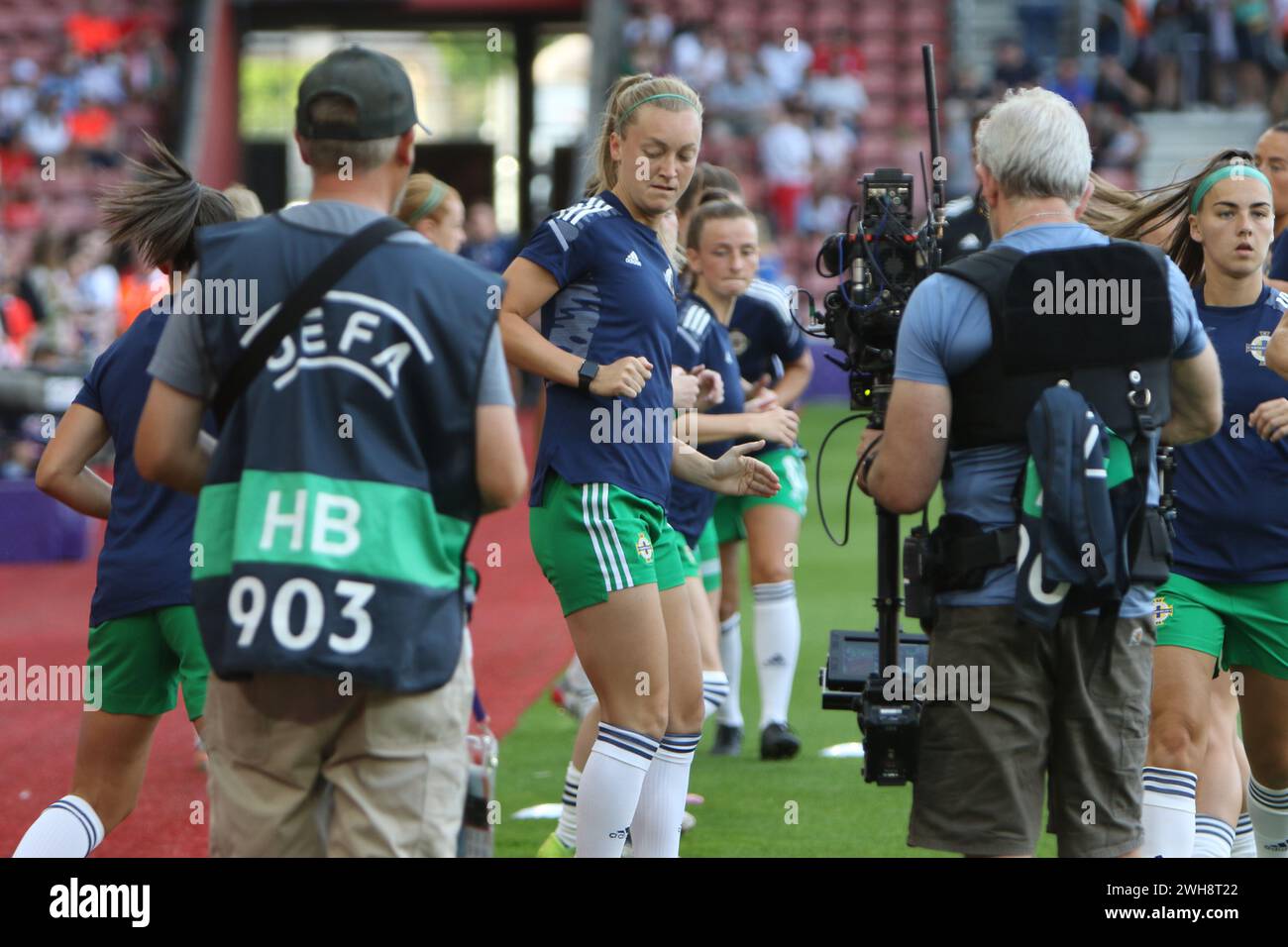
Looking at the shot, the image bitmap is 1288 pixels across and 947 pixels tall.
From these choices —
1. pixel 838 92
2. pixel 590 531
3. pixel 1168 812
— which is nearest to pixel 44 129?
pixel 838 92

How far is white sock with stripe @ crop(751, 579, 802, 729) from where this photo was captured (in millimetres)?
7371

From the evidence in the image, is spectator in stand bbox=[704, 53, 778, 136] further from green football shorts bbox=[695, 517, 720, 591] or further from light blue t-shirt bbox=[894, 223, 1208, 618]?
light blue t-shirt bbox=[894, 223, 1208, 618]

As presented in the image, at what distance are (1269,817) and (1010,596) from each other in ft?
6.34

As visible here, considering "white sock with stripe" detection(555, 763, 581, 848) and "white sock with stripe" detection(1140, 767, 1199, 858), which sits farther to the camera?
"white sock with stripe" detection(555, 763, 581, 848)

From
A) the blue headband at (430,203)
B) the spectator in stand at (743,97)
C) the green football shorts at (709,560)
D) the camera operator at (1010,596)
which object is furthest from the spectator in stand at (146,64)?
the camera operator at (1010,596)

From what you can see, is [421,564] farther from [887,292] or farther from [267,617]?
[887,292]

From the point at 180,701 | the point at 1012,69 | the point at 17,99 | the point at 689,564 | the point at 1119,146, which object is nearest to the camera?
the point at 689,564

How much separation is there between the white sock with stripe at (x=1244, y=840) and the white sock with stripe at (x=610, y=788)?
6.07 ft

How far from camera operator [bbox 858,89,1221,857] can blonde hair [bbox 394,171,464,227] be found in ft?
9.40

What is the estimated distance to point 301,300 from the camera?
10.4 ft

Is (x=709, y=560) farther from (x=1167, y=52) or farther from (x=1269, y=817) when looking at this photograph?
(x=1167, y=52)

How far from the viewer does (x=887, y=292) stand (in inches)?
171

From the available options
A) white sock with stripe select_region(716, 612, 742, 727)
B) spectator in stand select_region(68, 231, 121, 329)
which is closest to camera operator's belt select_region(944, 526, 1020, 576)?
white sock with stripe select_region(716, 612, 742, 727)
